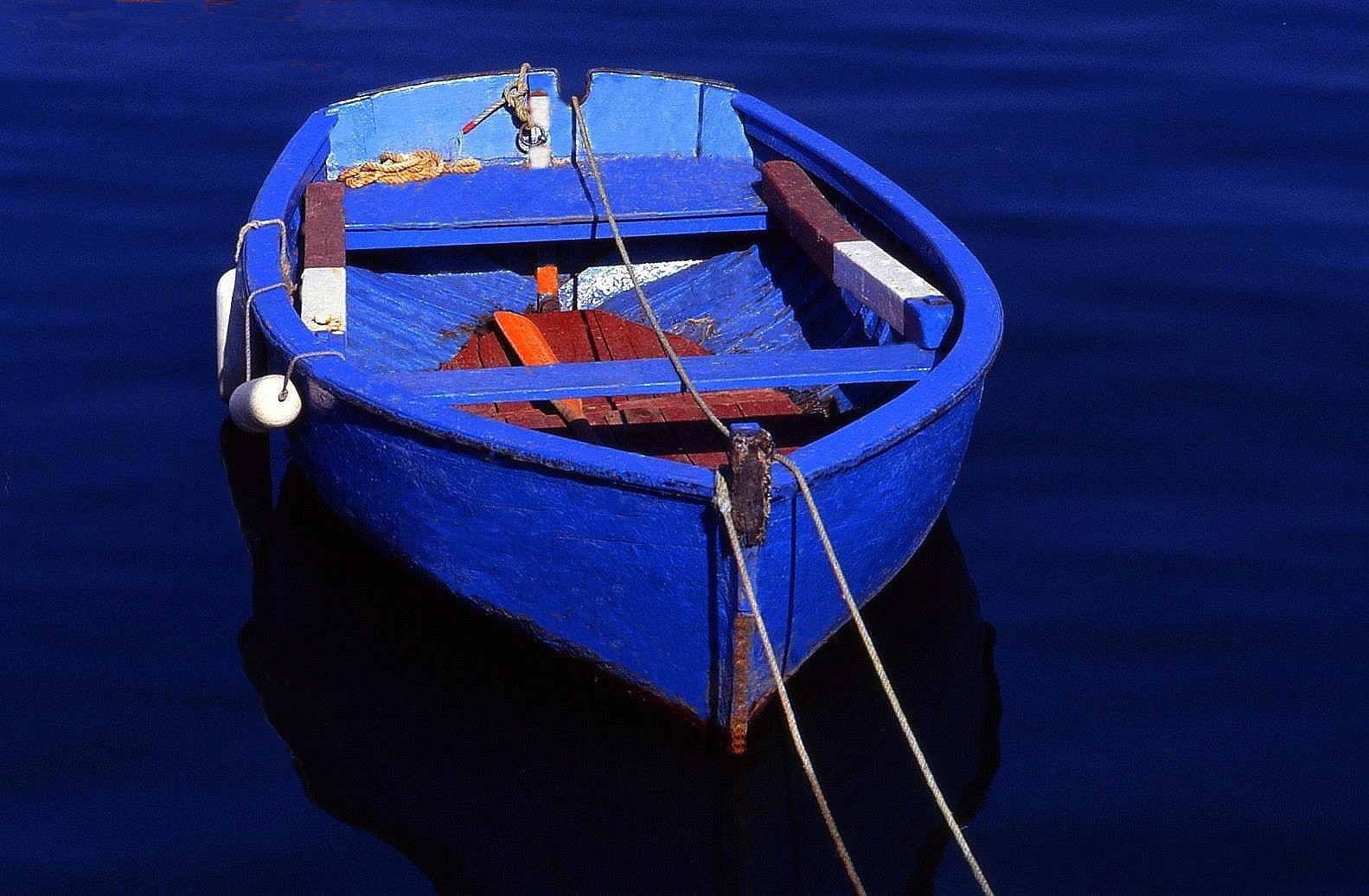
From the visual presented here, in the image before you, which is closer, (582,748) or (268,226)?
(582,748)

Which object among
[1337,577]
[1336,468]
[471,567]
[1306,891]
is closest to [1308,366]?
[1336,468]

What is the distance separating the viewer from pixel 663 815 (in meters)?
4.08

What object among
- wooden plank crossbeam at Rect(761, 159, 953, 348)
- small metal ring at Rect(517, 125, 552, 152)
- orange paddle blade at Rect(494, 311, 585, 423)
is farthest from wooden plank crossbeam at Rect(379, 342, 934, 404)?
small metal ring at Rect(517, 125, 552, 152)

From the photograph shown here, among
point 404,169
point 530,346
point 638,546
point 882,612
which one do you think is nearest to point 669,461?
point 638,546

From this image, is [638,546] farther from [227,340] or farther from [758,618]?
[227,340]

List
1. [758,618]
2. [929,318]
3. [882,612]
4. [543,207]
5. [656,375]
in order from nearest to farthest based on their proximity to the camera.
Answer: [758,618], [656,375], [929,318], [882,612], [543,207]

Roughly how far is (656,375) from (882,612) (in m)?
1.20

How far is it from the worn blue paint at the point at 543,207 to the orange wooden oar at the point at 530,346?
0.35 metres

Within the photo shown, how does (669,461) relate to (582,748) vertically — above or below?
above

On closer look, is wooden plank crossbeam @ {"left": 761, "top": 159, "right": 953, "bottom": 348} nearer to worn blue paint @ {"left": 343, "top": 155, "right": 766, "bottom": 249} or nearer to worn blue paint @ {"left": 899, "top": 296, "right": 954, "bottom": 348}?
worn blue paint @ {"left": 899, "top": 296, "right": 954, "bottom": 348}

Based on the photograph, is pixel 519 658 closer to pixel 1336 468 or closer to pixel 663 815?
pixel 663 815

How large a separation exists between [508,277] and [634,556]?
2853mm

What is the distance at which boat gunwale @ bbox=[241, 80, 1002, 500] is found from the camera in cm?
368

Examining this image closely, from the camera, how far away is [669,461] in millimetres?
3754
